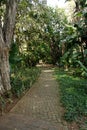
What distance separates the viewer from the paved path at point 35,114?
4.94 meters

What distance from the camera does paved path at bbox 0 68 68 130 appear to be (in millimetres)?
4941

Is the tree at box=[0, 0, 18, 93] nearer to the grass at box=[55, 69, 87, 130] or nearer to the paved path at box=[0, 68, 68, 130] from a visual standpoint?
the paved path at box=[0, 68, 68, 130]

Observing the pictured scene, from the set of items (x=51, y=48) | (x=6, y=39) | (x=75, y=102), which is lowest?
(x=75, y=102)

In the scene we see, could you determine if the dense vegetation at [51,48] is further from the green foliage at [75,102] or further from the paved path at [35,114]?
the paved path at [35,114]

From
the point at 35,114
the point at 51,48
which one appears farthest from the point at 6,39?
the point at 51,48

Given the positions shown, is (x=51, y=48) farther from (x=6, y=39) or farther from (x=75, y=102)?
(x=75, y=102)

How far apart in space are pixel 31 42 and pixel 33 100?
1030cm

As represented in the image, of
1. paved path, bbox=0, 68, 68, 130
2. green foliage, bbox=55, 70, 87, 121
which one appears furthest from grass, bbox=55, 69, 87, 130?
paved path, bbox=0, 68, 68, 130

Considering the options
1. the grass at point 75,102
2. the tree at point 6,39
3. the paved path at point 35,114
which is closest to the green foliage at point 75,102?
the grass at point 75,102

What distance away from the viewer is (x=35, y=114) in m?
5.74

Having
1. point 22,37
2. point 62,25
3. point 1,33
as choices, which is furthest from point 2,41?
point 62,25

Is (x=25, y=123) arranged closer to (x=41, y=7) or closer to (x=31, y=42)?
(x=41, y=7)

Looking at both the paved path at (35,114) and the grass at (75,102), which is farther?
the grass at (75,102)

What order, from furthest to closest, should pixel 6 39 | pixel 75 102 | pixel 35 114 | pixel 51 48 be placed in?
1. pixel 51 48
2. pixel 6 39
3. pixel 75 102
4. pixel 35 114
